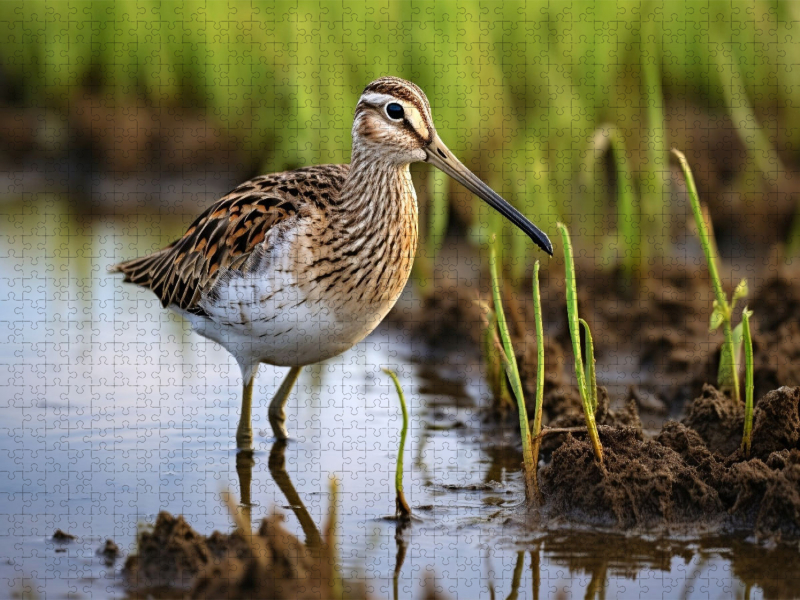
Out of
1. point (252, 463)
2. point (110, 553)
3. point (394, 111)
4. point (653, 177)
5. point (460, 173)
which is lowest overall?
point (110, 553)

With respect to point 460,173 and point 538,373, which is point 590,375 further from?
point 460,173

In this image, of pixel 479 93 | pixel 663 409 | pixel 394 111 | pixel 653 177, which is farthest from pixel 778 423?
pixel 479 93

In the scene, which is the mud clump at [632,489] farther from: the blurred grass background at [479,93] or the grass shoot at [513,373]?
the blurred grass background at [479,93]

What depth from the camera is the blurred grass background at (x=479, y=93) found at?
10391 millimetres

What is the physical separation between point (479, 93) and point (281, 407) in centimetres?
505

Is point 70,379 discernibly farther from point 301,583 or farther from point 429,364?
point 301,583

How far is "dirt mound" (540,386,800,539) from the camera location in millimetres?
5414

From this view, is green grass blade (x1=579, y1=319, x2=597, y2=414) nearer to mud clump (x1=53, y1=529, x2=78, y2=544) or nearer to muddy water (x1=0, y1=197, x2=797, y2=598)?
muddy water (x1=0, y1=197, x2=797, y2=598)

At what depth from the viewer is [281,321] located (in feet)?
21.1

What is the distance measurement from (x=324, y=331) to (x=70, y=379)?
252 centimetres

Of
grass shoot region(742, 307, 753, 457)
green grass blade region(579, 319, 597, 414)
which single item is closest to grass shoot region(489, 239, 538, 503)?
green grass blade region(579, 319, 597, 414)

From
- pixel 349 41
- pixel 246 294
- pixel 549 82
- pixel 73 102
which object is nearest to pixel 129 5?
pixel 73 102

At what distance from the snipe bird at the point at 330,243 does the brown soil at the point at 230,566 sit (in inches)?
61.7

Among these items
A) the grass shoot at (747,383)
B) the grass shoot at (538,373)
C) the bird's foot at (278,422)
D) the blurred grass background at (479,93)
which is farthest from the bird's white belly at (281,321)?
the blurred grass background at (479,93)
